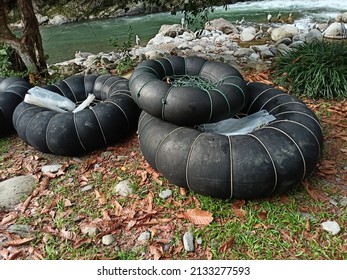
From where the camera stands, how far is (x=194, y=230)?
2666 mm

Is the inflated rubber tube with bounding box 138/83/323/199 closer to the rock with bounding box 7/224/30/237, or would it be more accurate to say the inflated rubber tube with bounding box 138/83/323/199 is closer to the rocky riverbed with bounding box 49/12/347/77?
the rock with bounding box 7/224/30/237

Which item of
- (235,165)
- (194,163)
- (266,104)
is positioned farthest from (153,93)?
(266,104)

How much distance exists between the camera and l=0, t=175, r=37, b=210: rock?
3.13 m

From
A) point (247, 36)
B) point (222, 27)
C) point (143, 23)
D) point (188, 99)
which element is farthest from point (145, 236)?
point (143, 23)

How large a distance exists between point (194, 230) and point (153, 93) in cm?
146

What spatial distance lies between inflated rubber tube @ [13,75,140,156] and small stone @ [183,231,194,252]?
72.5 inches

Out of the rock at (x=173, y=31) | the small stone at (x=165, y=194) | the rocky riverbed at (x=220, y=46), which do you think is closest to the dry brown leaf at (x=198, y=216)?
the small stone at (x=165, y=194)

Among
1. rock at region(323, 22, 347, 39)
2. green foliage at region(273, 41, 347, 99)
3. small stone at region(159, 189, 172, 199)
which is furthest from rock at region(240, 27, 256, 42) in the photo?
small stone at region(159, 189, 172, 199)

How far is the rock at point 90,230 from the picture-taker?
2.71m

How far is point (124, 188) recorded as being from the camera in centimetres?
321

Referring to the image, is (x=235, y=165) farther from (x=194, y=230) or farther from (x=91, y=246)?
(x=91, y=246)

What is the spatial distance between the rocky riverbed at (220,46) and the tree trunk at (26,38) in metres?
0.61

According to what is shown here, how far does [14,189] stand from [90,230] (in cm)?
114

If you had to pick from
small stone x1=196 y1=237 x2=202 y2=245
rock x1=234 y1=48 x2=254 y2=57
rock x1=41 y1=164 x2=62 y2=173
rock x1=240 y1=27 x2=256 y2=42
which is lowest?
small stone x1=196 y1=237 x2=202 y2=245
